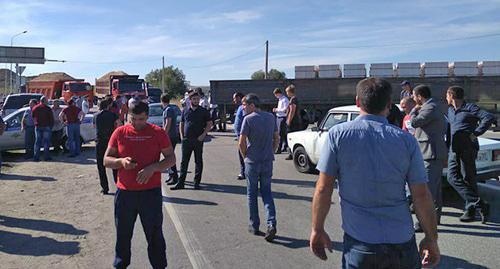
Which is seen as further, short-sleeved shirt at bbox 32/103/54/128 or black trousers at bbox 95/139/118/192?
short-sleeved shirt at bbox 32/103/54/128

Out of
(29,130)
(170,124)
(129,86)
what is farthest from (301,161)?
(129,86)

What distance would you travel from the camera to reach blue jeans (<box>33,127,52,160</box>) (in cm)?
1339

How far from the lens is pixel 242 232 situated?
6.09 meters

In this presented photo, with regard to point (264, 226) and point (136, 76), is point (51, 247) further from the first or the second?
point (136, 76)

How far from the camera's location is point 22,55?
176 feet

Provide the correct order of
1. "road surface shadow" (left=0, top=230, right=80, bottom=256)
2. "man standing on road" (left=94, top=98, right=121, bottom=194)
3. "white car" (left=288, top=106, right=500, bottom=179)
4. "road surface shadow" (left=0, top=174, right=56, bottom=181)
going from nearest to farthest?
"road surface shadow" (left=0, top=230, right=80, bottom=256)
"white car" (left=288, top=106, right=500, bottom=179)
"man standing on road" (left=94, top=98, right=121, bottom=194)
"road surface shadow" (left=0, top=174, right=56, bottom=181)

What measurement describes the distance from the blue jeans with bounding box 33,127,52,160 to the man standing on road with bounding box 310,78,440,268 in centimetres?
1231

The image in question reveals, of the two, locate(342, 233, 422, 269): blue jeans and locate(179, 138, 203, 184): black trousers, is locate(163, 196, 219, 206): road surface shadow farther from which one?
locate(342, 233, 422, 269): blue jeans

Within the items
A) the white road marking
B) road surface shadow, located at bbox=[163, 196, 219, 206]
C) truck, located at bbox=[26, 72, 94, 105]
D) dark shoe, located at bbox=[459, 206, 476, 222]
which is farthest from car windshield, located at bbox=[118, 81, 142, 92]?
dark shoe, located at bbox=[459, 206, 476, 222]

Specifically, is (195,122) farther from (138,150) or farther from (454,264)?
(454,264)

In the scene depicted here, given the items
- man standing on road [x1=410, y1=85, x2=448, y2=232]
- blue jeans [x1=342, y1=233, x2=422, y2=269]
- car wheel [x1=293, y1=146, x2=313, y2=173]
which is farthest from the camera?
car wheel [x1=293, y1=146, x2=313, y2=173]

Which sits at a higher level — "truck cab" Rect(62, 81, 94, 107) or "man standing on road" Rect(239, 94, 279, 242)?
"truck cab" Rect(62, 81, 94, 107)

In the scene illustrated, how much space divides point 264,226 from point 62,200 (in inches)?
160

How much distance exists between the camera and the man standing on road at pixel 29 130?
1384cm
